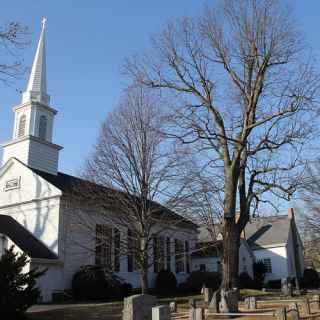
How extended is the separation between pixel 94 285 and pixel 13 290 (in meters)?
11.8

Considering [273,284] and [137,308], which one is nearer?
[137,308]

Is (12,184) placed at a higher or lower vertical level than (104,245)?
higher

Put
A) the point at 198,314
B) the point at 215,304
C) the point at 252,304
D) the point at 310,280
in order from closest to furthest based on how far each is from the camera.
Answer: the point at 198,314 → the point at 215,304 → the point at 252,304 → the point at 310,280

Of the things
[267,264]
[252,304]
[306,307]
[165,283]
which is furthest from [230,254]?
[267,264]

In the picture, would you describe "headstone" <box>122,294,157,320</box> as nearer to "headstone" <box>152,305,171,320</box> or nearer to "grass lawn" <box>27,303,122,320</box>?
"headstone" <box>152,305,171,320</box>

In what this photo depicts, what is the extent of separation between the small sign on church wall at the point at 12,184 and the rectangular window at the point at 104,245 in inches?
293

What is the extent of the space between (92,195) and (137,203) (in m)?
2.45

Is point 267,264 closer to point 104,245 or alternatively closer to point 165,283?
point 165,283

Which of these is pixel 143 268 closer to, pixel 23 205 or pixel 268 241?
pixel 23 205

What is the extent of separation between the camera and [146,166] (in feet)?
71.1

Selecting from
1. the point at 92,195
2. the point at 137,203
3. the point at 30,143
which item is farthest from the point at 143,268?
the point at 30,143

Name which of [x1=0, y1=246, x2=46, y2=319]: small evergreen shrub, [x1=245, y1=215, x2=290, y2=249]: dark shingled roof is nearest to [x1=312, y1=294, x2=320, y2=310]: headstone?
[x1=0, y1=246, x2=46, y2=319]: small evergreen shrub

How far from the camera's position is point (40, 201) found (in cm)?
2938

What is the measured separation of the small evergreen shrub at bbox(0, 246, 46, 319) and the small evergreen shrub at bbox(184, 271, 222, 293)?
21.3 meters
